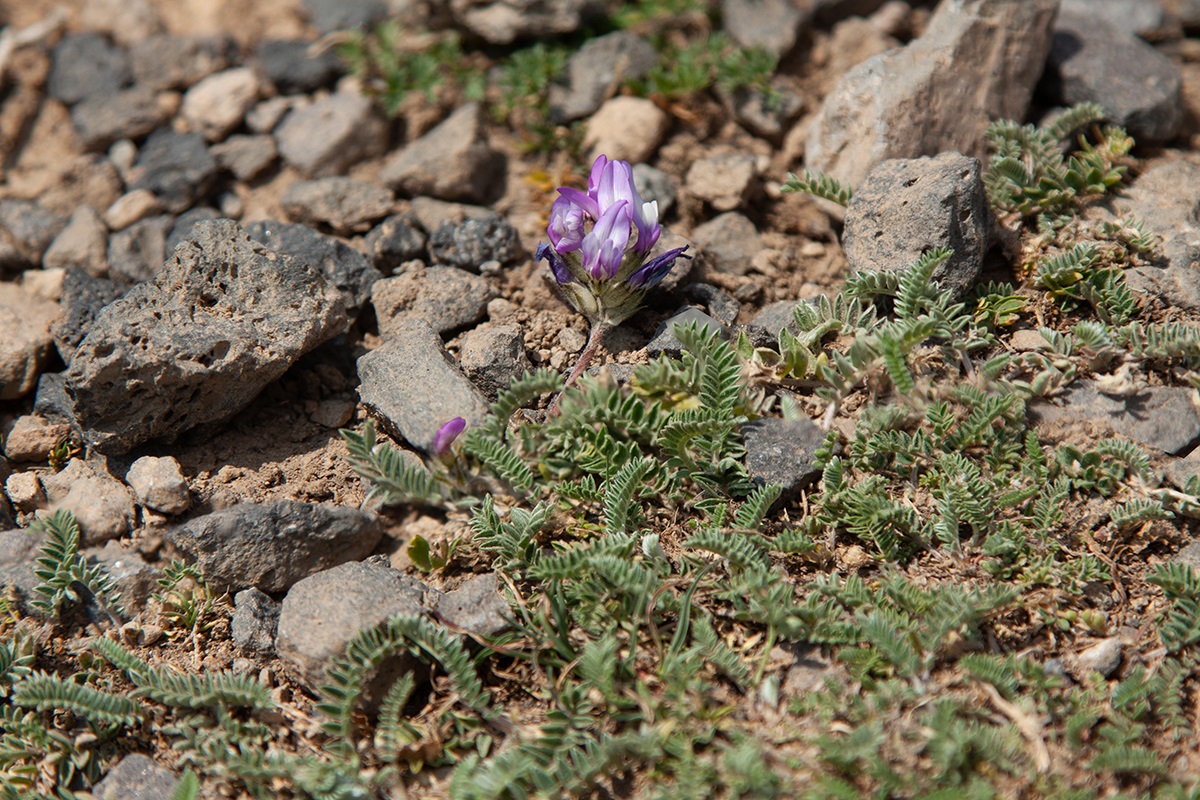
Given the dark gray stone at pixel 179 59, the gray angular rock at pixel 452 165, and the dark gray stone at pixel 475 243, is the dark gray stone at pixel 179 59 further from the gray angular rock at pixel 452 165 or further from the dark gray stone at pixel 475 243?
the dark gray stone at pixel 475 243

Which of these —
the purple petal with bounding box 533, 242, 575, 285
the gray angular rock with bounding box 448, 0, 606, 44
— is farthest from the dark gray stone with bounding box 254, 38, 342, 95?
the purple petal with bounding box 533, 242, 575, 285

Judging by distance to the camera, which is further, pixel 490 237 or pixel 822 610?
pixel 490 237

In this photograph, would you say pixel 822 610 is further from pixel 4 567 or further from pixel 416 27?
pixel 416 27

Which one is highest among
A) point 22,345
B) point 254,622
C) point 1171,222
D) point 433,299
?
point 1171,222

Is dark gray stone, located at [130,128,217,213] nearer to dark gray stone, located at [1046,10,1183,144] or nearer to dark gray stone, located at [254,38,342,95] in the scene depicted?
dark gray stone, located at [254,38,342,95]

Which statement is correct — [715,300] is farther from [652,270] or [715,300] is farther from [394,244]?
[394,244]

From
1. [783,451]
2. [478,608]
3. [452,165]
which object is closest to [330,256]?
[452,165]

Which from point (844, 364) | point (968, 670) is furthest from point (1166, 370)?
point (968, 670)
